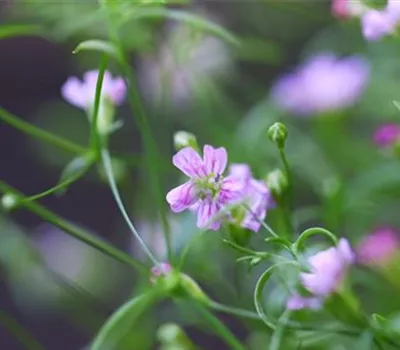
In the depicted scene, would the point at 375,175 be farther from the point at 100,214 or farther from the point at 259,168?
the point at 100,214

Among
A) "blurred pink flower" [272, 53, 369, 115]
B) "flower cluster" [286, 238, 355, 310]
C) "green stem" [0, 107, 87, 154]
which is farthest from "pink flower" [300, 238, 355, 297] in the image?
"blurred pink flower" [272, 53, 369, 115]

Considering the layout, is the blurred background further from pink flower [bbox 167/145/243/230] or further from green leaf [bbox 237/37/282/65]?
pink flower [bbox 167/145/243/230]

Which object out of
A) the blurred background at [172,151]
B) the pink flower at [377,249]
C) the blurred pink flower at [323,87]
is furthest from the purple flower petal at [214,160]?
the blurred pink flower at [323,87]

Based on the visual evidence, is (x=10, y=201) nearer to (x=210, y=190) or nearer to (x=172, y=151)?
(x=210, y=190)

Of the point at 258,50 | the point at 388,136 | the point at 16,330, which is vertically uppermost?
the point at 258,50

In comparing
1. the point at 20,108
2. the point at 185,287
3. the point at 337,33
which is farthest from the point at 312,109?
the point at 20,108

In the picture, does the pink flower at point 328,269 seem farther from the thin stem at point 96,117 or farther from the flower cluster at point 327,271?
the thin stem at point 96,117

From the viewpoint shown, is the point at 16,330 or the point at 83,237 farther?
the point at 16,330

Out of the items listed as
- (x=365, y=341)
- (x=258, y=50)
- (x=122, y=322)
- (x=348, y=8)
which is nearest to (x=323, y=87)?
(x=258, y=50)
